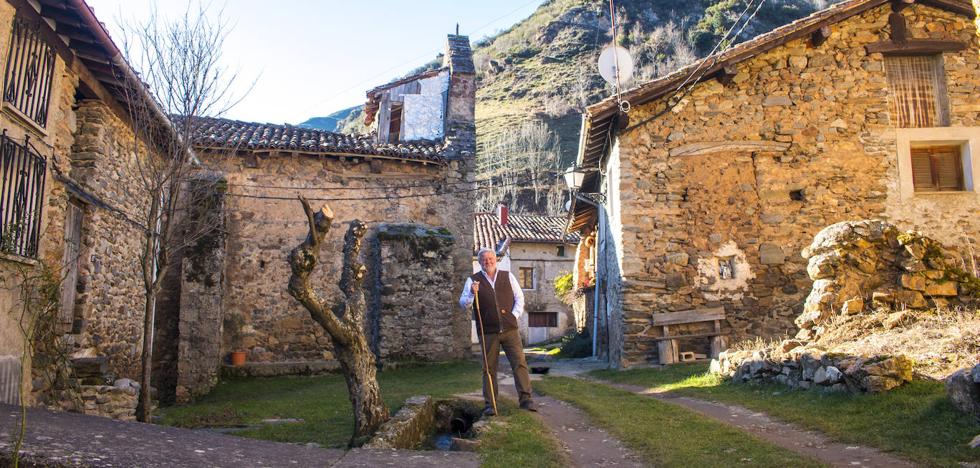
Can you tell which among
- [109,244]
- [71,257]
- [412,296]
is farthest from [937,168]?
[71,257]

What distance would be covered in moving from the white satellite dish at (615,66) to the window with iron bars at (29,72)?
9024mm

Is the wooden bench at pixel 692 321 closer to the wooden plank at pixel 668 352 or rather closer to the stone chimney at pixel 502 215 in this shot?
the wooden plank at pixel 668 352

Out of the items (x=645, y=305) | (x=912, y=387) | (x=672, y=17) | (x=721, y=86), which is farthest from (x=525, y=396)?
(x=672, y=17)

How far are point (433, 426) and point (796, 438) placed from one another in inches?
151

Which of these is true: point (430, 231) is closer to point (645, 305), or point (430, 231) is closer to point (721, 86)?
point (645, 305)

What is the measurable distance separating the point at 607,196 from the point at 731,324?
4.20 meters

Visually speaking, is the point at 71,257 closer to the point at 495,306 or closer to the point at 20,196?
the point at 20,196

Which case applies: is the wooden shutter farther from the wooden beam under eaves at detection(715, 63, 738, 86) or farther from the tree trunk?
the wooden beam under eaves at detection(715, 63, 738, 86)

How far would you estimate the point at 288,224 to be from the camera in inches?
581

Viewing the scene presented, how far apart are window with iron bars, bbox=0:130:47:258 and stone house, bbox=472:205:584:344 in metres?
25.4

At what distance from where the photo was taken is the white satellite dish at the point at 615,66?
1259 cm

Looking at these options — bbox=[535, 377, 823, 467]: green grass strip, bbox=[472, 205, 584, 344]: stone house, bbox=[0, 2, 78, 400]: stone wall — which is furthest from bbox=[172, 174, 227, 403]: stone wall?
bbox=[472, 205, 584, 344]: stone house

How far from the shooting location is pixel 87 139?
764cm

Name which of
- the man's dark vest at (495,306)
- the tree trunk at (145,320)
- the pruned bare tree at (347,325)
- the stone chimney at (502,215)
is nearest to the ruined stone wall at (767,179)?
the man's dark vest at (495,306)
